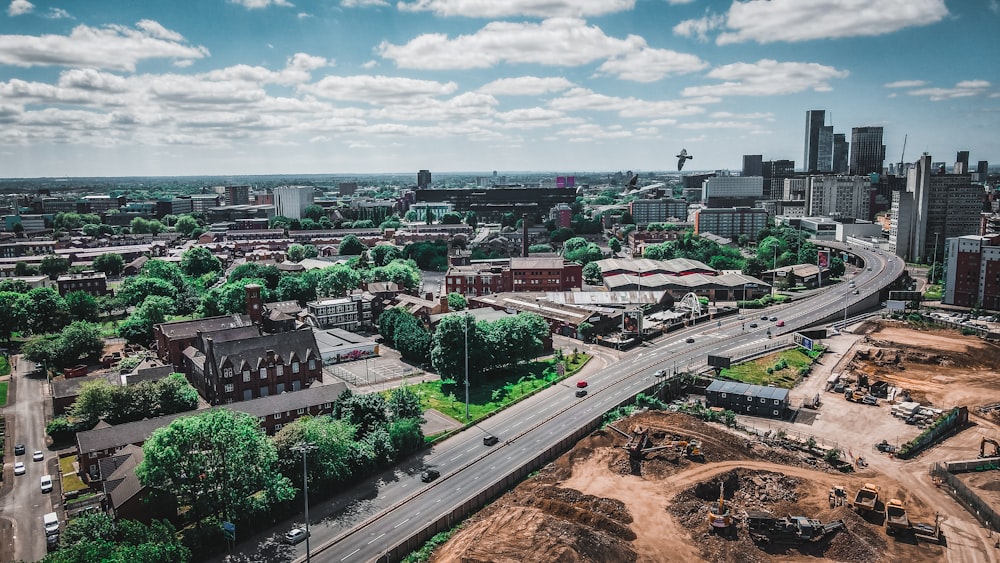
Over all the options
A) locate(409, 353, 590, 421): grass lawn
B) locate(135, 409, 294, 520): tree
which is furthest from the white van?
locate(409, 353, 590, 421): grass lawn

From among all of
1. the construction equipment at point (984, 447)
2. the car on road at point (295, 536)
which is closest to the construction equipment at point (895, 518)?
the construction equipment at point (984, 447)

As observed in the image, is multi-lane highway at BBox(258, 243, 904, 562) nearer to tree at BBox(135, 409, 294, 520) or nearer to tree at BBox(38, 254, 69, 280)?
tree at BBox(135, 409, 294, 520)

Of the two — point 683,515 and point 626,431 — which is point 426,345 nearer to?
point 626,431

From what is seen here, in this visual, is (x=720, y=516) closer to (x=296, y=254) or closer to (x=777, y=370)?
(x=777, y=370)

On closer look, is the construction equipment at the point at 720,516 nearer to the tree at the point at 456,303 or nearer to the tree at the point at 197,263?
the tree at the point at 456,303

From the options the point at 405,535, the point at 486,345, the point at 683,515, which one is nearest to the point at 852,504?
the point at 683,515

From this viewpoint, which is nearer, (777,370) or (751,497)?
(751,497)

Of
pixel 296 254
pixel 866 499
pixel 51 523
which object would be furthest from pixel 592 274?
pixel 51 523
